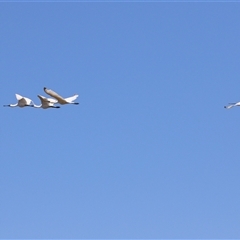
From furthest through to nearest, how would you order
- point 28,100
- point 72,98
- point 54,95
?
point 28,100 < point 72,98 < point 54,95

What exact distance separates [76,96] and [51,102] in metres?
1.89

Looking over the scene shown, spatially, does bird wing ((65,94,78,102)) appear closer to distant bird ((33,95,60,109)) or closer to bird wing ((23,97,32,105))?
distant bird ((33,95,60,109))

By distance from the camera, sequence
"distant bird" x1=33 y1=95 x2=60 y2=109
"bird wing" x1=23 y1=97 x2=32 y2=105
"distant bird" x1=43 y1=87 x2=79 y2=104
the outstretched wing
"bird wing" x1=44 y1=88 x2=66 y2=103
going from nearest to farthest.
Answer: "bird wing" x1=44 y1=88 x2=66 y2=103 → "distant bird" x1=43 y1=87 x2=79 y2=104 → the outstretched wing → "distant bird" x1=33 y1=95 x2=60 y2=109 → "bird wing" x1=23 y1=97 x2=32 y2=105

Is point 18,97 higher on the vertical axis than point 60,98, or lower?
higher

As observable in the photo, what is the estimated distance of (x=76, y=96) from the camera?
316 ft

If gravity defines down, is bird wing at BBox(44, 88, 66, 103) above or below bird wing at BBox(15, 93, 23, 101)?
below

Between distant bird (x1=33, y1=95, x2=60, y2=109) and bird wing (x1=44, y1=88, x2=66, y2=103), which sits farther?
distant bird (x1=33, y1=95, x2=60, y2=109)

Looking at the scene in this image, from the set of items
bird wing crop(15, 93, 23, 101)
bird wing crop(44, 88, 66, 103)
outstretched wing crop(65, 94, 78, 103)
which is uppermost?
bird wing crop(15, 93, 23, 101)

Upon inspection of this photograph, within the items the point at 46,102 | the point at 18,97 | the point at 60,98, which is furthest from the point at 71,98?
the point at 18,97

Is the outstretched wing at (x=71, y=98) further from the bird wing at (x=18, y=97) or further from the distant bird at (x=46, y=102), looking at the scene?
the bird wing at (x=18, y=97)

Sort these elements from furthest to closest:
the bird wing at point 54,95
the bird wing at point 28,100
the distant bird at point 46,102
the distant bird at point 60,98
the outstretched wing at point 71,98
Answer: the bird wing at point 28,100
the distant bird at point 46,102
the outstretched wing at point 71,98
the distant bird at point 60,98
the bird wing at point 54,95

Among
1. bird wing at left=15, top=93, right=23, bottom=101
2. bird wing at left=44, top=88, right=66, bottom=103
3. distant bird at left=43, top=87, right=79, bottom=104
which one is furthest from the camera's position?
bird wing at left=15, top=93, right=23, bottom=101

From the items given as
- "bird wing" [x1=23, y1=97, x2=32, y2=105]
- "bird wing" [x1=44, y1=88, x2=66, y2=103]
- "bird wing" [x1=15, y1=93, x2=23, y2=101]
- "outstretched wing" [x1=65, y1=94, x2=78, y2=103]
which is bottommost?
"bird wing" [x1=44, y1=88, x2=66, y2=103]

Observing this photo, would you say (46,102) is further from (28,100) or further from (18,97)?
(18,97)
